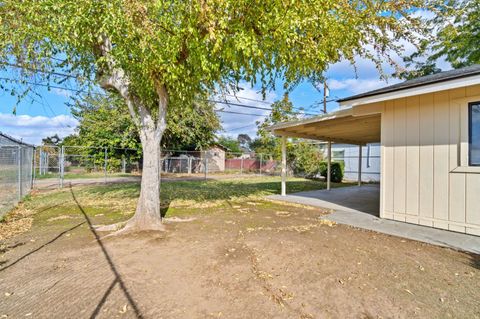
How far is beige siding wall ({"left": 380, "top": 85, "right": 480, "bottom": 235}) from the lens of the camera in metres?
4.46

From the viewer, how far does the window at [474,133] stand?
172 inches

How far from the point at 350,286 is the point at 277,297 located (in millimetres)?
860

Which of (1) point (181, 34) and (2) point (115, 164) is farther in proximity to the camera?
(2) point (115, 164)

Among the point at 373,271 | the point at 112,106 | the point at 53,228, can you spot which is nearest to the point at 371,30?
the point at 373,271

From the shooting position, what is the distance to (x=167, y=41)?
12.7 feet

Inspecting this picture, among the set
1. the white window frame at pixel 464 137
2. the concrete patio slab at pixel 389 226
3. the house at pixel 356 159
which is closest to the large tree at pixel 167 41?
the white window frame at pixel 464 137

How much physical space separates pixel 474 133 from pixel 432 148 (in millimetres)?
649

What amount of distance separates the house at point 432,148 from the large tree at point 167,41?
159 cm

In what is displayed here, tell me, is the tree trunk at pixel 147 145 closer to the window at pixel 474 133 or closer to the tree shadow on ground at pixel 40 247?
the tree shadow on ground at pixel 40 247

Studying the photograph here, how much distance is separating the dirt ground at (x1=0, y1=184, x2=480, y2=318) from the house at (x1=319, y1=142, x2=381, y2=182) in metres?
13.3

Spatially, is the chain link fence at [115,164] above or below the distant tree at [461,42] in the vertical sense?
below

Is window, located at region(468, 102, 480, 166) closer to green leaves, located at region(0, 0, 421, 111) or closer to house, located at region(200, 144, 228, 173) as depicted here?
green leaves, located at region(0, 0, 421, 111)

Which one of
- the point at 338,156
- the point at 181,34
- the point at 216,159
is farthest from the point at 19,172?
the point at 216,159

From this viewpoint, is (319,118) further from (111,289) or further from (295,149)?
(295,149)
